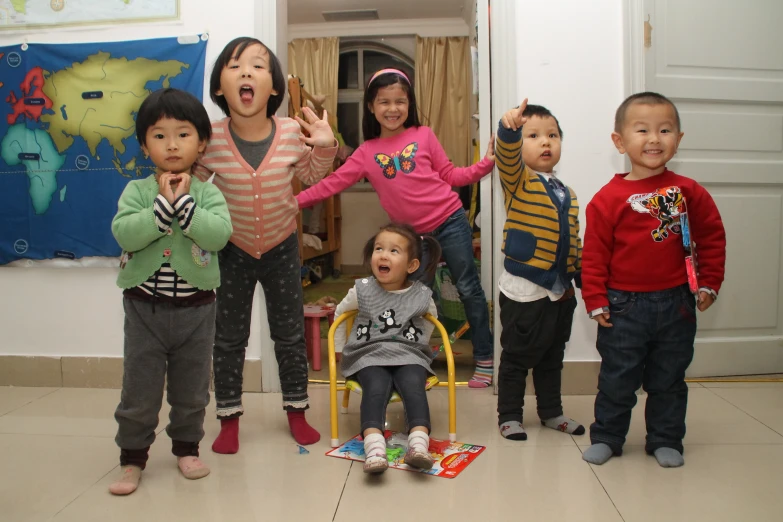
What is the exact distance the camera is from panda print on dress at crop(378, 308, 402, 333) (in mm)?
1911

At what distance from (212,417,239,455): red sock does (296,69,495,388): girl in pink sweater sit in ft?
2.64

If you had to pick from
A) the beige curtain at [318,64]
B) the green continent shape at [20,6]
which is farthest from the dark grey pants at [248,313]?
the beige curtain at [318,64]

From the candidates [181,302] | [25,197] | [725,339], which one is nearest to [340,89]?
[25,197]

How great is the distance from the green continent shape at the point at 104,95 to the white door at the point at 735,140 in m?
1.83

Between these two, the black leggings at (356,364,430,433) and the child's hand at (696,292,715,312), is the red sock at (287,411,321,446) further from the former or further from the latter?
the child's hand at (696,292,715,312)

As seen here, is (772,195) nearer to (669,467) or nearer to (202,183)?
(669,467)

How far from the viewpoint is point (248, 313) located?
189 centimetres

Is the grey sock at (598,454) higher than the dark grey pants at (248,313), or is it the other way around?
the dark grey pants at (248,313)

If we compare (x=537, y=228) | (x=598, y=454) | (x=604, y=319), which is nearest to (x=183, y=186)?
(x=537, y=228)

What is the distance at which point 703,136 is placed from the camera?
8.02 ft

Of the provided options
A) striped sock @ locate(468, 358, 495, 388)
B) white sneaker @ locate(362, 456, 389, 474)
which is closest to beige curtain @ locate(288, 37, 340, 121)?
striped sock @ locate(468, 358, 495, 388)

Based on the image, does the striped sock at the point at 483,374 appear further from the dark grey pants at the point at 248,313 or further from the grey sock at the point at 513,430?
the dark grey pants at the point at 248,313

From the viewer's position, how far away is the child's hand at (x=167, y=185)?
1487mm

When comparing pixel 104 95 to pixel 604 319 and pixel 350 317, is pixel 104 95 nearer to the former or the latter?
pixel 350 317
